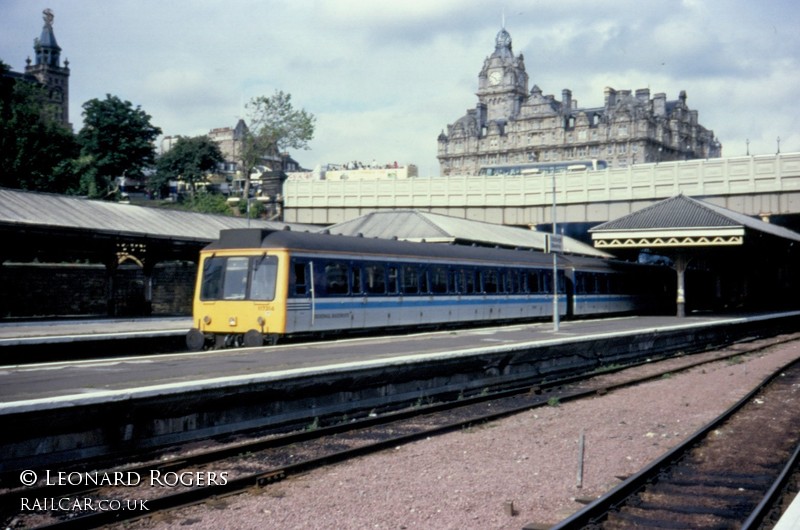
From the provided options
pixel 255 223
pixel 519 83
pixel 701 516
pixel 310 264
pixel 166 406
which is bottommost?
pixel 701 516

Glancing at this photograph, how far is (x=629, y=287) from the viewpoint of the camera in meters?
42.9

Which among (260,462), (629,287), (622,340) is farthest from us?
(629,287)

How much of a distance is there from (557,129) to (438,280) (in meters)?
108

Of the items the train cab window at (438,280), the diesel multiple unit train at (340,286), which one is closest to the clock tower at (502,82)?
the diesel multiple unit train at (340,286)

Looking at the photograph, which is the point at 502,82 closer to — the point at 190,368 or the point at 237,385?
the point at 190,368

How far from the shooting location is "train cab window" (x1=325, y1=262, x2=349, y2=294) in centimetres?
2097

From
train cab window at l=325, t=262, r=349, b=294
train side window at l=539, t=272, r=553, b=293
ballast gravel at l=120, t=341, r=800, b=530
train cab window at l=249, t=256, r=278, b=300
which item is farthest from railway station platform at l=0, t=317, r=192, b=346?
train side window at l=539, t=272, r=553, b=293

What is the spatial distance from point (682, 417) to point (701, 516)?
6354 millimetres

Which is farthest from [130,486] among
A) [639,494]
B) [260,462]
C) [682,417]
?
[682,417]

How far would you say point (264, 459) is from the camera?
9.98 metres

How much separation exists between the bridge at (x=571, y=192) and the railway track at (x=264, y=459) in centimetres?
2943

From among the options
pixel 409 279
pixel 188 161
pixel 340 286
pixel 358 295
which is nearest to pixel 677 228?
pixel 409 279

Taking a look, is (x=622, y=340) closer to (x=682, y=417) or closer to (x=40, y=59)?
(x=682, y=417)

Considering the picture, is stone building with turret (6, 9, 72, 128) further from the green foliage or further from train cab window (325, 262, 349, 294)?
train cab window (325, 262, 349, 294)
